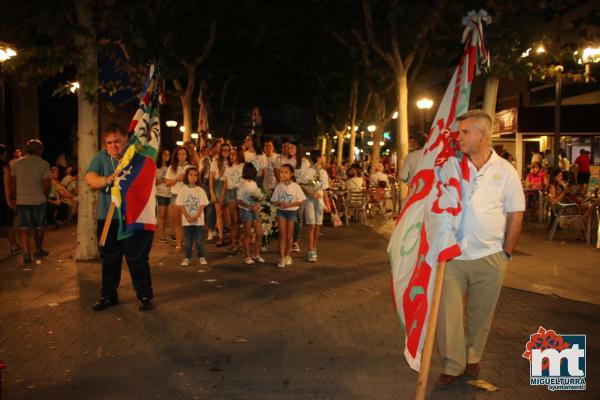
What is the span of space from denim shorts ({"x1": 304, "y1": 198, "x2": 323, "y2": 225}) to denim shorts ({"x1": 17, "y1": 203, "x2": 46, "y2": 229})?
4577mm

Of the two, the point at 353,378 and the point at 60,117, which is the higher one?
the point at 60,117

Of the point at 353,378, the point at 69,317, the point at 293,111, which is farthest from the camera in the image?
the point at 293,111

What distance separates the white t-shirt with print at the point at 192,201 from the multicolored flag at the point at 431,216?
599 cm

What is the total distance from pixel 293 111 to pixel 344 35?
90697 mm

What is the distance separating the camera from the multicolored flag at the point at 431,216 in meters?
4.14

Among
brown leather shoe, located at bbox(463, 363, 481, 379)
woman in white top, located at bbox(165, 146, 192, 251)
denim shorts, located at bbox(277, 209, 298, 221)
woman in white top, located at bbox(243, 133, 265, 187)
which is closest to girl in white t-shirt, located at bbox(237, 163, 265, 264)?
denim shorts, located at bbox(277, 209, 298, 221)

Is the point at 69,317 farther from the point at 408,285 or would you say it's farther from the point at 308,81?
the point at 308,81

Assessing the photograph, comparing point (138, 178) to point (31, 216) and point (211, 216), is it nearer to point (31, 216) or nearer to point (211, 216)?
point (31, 216)

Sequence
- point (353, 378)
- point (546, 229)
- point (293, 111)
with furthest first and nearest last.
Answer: point (293, 111), point (546, 229), point (353, 378)

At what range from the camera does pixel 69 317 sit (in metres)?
6.77

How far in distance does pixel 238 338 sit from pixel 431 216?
2677 mm

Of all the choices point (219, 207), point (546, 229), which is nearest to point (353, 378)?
point (219, 207)

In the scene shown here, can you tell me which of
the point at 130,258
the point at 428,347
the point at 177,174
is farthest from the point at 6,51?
the point at 428,347

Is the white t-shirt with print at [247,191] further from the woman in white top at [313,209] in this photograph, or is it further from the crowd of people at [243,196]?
the woman in white top at [313,209]
